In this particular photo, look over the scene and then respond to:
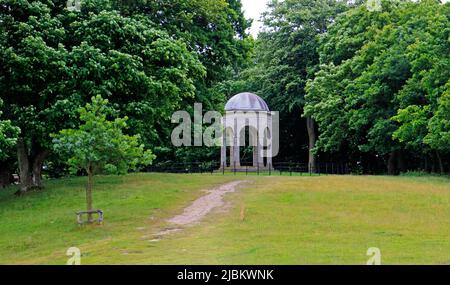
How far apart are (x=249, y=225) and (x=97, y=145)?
18.6ft

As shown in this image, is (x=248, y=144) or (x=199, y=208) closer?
(x=199, y=208)

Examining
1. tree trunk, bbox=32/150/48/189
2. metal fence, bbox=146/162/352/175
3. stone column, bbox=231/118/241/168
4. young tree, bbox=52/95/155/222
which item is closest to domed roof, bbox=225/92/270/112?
stone column, bbox=231/118/241/168

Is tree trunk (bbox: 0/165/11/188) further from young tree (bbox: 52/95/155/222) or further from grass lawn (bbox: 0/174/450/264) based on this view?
young tree (bbox: 52/95/155/222)

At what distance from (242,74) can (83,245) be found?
1596 inches

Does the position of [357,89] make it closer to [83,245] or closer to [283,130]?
[283,130]

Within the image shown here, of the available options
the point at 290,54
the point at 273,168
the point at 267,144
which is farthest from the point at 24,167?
the point at 290,54

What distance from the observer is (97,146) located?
1967 centimetres

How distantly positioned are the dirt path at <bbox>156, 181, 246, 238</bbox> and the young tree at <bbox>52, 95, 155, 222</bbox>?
2.57 metres

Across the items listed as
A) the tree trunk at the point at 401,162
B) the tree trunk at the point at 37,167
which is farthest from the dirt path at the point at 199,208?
the tree trunk at the point at 401,162

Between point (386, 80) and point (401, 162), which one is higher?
point (386, 80)

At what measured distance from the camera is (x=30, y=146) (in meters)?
29.9

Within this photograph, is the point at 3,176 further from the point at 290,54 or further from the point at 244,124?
the point at 290,54

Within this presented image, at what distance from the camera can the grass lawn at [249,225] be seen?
44.2ft

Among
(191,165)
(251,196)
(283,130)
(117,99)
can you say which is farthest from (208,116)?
(283,130)
